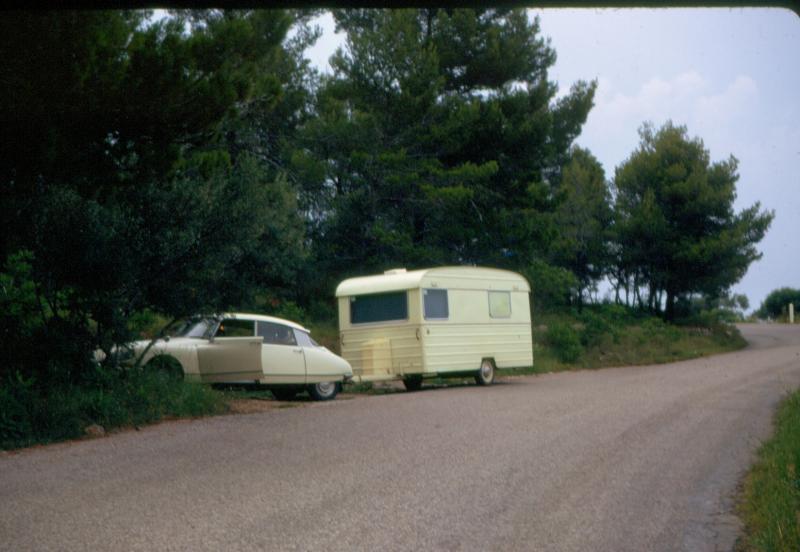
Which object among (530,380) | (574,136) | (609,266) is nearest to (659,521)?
(530,380)

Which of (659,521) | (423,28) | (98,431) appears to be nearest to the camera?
(659,521)

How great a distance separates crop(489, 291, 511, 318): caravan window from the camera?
77.1 ft

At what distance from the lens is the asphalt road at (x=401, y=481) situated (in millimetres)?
7113

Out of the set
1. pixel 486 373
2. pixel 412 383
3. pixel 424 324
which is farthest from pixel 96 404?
pixel 486 373

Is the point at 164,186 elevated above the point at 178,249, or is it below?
above

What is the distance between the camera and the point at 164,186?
50.5 feet

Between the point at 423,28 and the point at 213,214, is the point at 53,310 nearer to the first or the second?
the point at 213,214

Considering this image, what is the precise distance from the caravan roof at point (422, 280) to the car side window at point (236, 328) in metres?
4.17

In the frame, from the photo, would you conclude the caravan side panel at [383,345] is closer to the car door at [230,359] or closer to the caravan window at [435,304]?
the caravan window at [435,304]

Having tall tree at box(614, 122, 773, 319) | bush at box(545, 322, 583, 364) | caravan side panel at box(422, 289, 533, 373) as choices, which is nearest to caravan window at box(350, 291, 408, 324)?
caravan side panel at box(422, 289, 533, 373)

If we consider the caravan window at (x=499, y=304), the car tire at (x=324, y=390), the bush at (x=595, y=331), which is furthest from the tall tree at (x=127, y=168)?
the bush at (x=595, y=331)

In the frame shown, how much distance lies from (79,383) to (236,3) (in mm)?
13135

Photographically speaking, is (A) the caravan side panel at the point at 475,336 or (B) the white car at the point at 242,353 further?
(A) the caravan side panel at the point at 475,336

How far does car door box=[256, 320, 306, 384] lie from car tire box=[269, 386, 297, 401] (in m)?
0.94
